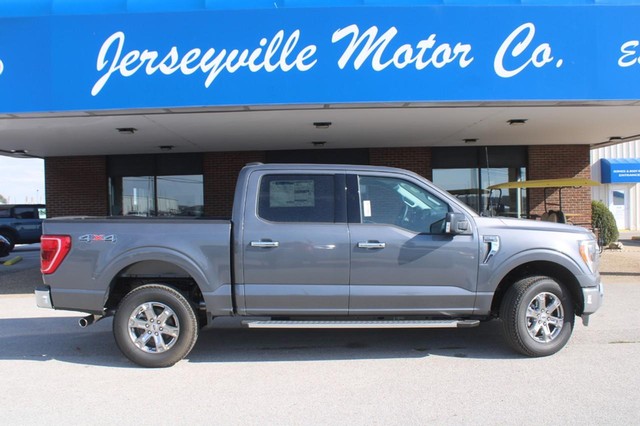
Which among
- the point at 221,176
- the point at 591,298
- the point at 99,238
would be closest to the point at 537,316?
the point at 591,298

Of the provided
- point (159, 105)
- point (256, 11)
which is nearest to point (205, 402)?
point (159, 105)

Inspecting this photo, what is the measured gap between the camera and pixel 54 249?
5234 mm

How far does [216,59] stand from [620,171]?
25330 mm

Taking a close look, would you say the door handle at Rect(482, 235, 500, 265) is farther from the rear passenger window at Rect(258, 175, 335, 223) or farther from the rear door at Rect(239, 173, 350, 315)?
the rear passenger window at Rect(258, 175, 335, 223)

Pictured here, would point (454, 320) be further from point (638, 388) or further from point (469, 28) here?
point (469, 28)

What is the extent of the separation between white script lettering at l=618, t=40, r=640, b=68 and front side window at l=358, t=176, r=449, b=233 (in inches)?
197

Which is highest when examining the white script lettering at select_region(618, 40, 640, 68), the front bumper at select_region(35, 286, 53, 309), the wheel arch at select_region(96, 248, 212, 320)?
the white script lettering at select_region(618, 40, 640, 68)

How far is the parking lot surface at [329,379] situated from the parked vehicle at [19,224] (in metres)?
15.6

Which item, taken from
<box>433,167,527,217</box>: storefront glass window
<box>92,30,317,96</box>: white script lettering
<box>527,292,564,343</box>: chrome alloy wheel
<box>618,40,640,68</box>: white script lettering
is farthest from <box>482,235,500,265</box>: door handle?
<box>433,167,527,217</box>: storefront glass window

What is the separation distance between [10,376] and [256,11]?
19.6 ft

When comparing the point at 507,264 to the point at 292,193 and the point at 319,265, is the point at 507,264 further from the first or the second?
the point at 292,193

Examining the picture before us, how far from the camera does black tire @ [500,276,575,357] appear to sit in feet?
17.2

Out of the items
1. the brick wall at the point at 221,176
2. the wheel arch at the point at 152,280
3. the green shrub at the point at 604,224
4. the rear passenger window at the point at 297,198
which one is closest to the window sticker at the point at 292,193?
the rear passenger window at the point at 297,198

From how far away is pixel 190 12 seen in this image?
796cm
